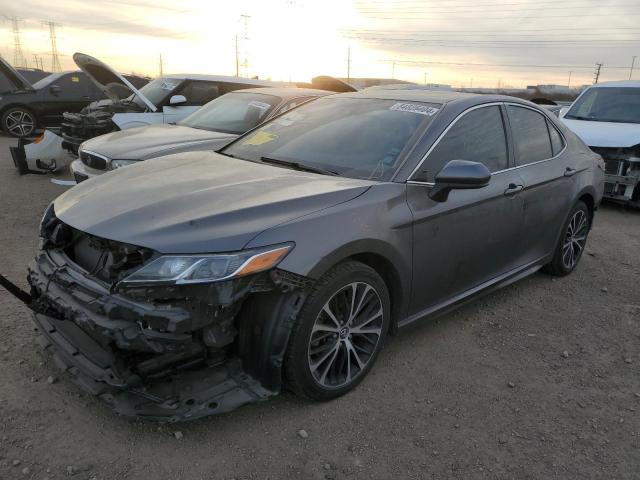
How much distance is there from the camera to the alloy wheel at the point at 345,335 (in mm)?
2754

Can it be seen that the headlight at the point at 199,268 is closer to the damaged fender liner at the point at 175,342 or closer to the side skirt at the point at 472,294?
the damaged fender liner at the point at 175,342

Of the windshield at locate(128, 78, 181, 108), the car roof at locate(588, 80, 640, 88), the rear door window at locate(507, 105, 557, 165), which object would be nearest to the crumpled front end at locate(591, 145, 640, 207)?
the car roof at locate(588, 80, 640, 88)

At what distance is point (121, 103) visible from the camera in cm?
891

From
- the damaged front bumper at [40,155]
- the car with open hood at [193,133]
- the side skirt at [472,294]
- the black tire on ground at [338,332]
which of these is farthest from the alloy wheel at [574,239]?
the damaged front bumper at [40,155]

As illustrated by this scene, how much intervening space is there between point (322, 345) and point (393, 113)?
1.68 meters

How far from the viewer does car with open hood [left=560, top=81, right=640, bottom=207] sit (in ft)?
25.1

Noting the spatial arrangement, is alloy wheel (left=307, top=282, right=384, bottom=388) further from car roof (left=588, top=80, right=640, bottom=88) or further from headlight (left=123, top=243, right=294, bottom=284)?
car roof (left=588, top=80, right=640, bottom=88)

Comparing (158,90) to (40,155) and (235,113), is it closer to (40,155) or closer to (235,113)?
(40,155)

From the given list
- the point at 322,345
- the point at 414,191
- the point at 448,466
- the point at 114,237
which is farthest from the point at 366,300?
the point at 114,237

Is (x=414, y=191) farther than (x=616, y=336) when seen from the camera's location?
No

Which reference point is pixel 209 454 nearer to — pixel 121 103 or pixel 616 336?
pixel 616 336

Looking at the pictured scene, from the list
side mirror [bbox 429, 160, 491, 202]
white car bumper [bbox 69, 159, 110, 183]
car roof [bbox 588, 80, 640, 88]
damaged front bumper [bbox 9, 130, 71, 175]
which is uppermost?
car roof [bbox 588, 80, 640, 88]

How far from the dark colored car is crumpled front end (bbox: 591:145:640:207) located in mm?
12208

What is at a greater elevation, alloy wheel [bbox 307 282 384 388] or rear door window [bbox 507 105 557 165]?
rear door window [bbox 507 105 557 165]
